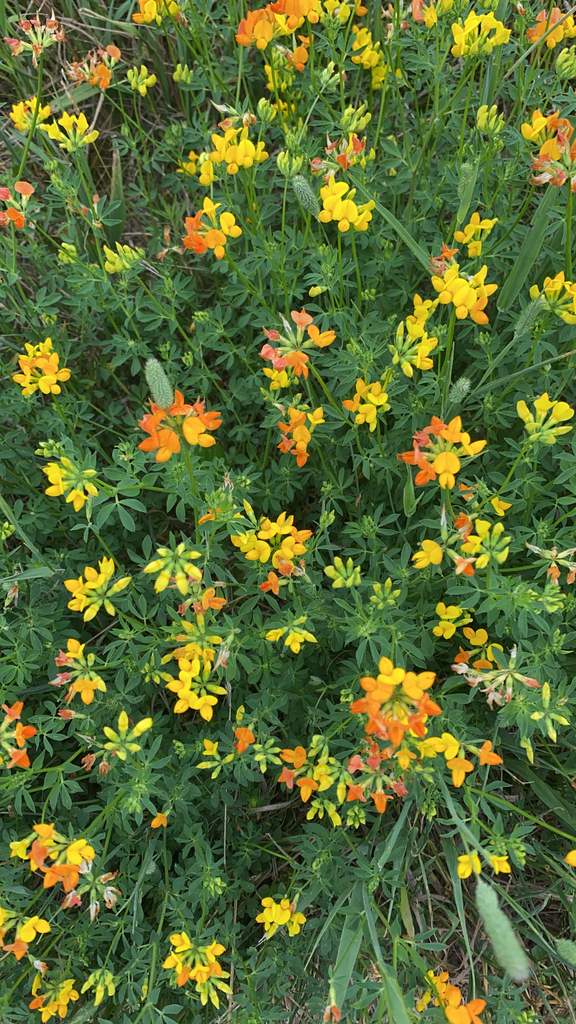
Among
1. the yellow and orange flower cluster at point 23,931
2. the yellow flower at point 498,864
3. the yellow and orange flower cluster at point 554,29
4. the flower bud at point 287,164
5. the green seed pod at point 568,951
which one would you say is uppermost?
the yellow and orange flower cluster at point 554,29

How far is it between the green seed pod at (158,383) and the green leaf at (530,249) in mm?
1799

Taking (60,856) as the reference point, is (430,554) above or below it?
above

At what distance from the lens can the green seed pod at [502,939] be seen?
76.6 inches

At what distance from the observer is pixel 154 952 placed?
117 inches

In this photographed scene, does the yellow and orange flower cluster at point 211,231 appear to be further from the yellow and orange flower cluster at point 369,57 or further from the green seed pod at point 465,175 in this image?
the yellow and orange flower cluster at point 369,57

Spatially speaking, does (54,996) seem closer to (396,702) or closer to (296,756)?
(296,756)

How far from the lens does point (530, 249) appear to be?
3.12 m

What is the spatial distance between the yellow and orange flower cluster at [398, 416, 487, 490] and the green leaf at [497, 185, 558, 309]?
3.60 feet

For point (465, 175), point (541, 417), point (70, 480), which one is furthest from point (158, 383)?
point (465, 175)

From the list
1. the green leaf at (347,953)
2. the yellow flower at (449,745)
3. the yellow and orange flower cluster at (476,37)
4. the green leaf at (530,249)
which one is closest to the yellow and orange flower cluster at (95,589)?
the yellow flower at (449,745)

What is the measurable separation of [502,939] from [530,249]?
103 inches

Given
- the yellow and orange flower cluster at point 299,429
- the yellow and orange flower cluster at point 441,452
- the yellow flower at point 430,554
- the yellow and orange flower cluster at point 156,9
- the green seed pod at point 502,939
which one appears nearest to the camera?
the green seed pod at point 502,939

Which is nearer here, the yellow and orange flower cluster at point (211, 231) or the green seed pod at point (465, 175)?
the green seed pod at point (465, 175)

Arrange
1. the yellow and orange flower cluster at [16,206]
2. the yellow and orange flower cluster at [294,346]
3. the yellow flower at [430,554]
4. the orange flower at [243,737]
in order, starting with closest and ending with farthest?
the yellow flower at [430,554] < the yellow and orange flower cluster at [294,346] < the orange flower at [243,737] < the yellow and orange flower cluster at [16,206]
